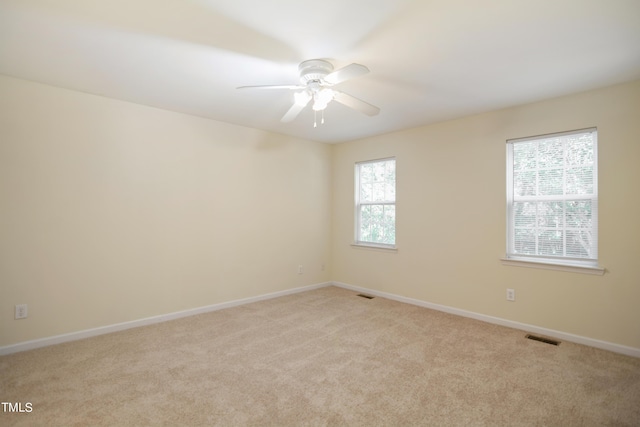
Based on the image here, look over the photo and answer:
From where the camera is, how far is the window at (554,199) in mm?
2959

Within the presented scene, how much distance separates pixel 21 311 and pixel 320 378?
2.73m

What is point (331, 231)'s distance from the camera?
5.37 meters

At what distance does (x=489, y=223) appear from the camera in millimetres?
3549

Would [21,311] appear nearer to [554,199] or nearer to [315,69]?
[315,69]

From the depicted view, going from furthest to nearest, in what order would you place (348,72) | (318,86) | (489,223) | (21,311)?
(489,223)
(21,311)
(318,86)
(348,72)

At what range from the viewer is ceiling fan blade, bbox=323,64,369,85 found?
78.2 inches

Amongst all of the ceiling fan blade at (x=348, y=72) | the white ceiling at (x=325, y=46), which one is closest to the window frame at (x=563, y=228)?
the white ceiling at (x=325, y=46)

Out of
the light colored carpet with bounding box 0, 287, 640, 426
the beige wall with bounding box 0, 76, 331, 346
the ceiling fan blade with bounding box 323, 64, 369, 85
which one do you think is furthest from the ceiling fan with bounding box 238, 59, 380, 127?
the light colored carpet with bounding box 0, 287, 640, 426

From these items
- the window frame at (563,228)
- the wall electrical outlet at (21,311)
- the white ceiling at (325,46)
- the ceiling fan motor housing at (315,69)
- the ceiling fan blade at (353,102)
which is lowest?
the wall electrical outlet at (21,311)

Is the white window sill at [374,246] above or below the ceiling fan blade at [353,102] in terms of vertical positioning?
below

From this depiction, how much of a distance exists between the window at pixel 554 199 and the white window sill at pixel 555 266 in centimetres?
5

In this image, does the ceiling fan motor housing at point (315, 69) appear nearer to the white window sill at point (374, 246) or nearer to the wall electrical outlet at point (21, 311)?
the white window sill at point (374, 246)

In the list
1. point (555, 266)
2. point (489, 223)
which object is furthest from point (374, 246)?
point (555, 266)

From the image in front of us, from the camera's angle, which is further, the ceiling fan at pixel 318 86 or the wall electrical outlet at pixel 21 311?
the wall electrical outlet at pixel 21 311
